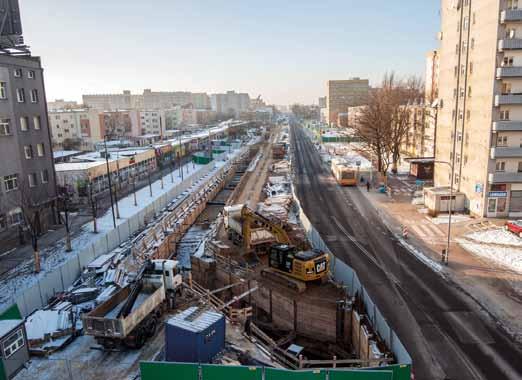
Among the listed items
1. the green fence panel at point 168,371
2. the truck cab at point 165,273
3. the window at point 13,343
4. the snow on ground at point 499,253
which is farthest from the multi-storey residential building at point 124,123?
the green fence panel at point 168,371

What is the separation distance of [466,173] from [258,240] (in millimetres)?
24842

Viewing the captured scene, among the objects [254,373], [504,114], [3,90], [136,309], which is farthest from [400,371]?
[3,90]

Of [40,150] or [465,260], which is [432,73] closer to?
[465,260]

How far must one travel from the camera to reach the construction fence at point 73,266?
2261 centimetres

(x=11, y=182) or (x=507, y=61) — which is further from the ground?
(x=507, y=61)

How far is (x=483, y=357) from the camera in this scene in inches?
723

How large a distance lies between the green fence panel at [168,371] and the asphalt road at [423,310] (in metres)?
9.55

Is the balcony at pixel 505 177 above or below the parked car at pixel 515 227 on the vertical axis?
above

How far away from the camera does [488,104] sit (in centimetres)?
3828

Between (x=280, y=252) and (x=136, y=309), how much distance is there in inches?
376

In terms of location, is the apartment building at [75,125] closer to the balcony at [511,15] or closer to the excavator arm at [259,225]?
the excavator arm at [259,225]

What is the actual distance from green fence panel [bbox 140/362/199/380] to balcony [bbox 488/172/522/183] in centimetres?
3477

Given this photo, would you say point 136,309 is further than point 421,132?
No

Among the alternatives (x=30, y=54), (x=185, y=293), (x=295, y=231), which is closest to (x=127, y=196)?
(x=30, y=54)
